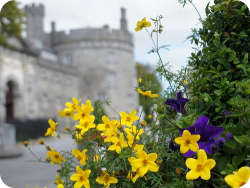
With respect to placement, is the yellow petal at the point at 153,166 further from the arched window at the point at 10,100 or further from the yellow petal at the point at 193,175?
the arched window at the point at 10,100

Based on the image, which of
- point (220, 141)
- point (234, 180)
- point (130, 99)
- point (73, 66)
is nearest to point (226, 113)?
point (220, 141)

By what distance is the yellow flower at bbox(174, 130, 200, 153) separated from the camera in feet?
3.10

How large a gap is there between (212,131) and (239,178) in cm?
20

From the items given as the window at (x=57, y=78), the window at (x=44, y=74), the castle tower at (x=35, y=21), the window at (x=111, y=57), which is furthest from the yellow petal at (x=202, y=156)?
the window at (x=111, y=57)

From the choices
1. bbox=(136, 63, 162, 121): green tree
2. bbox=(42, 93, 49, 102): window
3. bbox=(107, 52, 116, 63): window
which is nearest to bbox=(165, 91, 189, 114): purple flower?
bbox=(136, 63, 162, 121): green tree

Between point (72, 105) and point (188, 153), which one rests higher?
point (72, 105)

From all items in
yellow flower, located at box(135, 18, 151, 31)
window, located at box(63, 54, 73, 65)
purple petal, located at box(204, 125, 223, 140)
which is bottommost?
purple petal, located at box(204, 125, 223, 140)

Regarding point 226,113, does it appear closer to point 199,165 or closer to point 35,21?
point 199,165

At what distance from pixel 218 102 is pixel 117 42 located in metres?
35.0

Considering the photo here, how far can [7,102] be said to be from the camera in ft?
73.5

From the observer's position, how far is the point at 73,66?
32.8 m

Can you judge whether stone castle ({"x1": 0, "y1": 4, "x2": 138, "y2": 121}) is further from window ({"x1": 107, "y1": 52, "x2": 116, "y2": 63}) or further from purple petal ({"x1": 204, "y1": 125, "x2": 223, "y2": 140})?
purple petal ({"x1": 204, "y1": 125, "x2": 223, "y2": 140})

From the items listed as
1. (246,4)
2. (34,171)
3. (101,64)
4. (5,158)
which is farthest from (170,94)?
(101,64)

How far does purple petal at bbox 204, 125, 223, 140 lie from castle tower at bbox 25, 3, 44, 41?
1242 inches
